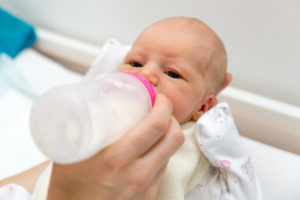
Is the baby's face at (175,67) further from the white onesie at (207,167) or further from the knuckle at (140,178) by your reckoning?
the knuckle at (140,178)

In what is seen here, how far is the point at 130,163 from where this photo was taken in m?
0.58

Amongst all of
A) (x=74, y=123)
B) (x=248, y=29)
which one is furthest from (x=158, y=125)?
(x=248, y=29)

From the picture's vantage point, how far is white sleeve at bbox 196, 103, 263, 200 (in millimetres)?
890

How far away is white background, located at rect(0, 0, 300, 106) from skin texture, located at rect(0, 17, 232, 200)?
272mm

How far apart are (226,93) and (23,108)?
0.93 metres

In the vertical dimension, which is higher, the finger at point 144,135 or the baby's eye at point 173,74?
the finger at point 144,135

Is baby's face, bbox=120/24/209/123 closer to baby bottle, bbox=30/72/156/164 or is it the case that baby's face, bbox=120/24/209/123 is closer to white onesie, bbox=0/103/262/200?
white onesie, bbox=0/103/262/200

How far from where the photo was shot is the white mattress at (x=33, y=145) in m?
1.07

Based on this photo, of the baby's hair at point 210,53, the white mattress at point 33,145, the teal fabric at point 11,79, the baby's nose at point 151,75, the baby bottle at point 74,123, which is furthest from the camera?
the teal fabric at point 11,79

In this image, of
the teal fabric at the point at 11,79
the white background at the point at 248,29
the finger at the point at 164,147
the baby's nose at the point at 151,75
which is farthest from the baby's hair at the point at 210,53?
the teal fabric at the point at 11,79

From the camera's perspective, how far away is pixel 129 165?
0.58m

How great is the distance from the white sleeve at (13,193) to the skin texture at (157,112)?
12.8 inches

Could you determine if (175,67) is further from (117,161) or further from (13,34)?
Answer: (13,34)

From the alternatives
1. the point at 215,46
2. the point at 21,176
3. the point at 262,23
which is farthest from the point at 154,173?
the point at 262,23
